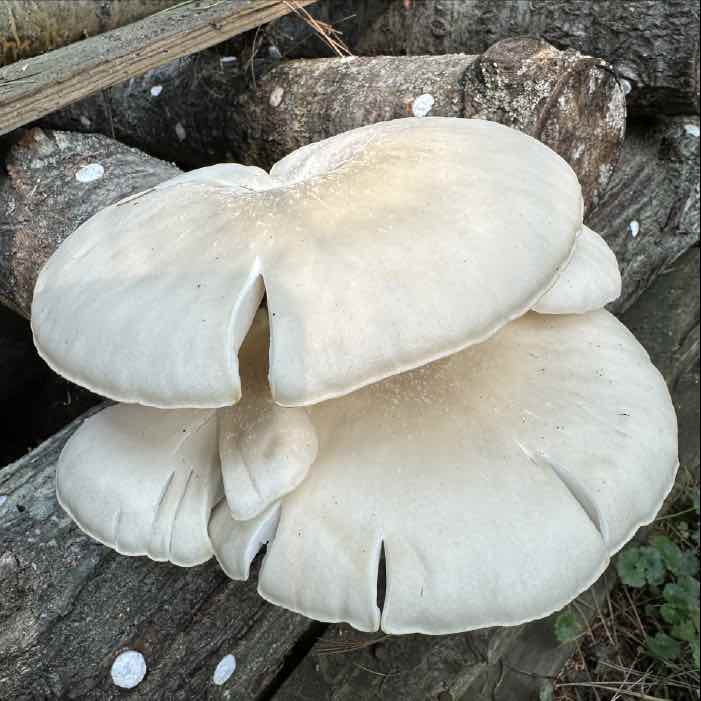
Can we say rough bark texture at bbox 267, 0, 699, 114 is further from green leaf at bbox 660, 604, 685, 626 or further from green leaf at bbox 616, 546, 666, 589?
green leaf at bbox 660, 604, 685, 626

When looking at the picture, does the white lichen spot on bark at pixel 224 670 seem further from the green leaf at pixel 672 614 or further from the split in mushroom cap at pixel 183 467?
the green leaf at pixel 672 614

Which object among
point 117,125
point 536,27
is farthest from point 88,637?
point 536,27

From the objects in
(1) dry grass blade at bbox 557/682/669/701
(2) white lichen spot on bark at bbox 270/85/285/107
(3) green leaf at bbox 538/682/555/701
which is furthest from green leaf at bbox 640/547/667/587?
(2) white lichen spot on bark at bbox 270/85/285/107

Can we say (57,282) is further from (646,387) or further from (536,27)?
(536,27)

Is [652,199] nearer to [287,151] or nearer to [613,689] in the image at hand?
[287,151]

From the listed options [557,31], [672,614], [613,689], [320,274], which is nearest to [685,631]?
[672,614]
